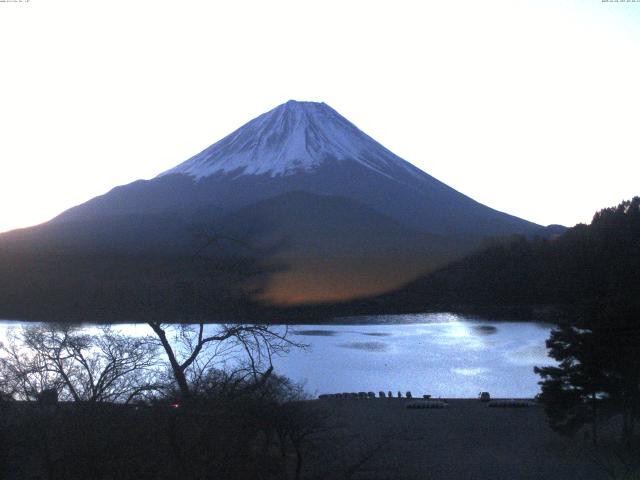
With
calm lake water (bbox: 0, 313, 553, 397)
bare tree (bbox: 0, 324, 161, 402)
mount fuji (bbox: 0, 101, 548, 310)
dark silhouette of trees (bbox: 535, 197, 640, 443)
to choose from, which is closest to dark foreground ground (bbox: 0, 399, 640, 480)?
bare tree (bbox: 0, 324, 161, 402)

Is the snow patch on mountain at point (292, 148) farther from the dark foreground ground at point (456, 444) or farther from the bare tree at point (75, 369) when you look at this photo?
the bare tree at point (75, 369)

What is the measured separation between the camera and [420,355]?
56.1ft

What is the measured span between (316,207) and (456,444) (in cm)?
2430

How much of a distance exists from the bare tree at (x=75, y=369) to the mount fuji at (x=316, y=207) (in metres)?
3.58

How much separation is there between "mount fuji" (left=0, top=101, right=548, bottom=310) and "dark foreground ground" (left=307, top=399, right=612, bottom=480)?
132 inches

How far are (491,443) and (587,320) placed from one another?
1965 millimetres

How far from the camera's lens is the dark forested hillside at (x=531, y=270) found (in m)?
21.9

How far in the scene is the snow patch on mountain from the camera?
→ 147 ft

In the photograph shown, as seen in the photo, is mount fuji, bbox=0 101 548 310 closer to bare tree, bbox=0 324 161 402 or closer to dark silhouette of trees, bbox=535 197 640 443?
bare tree, bbox=0 324 161 402

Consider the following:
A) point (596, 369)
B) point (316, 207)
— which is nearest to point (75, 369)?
point (596, 369)

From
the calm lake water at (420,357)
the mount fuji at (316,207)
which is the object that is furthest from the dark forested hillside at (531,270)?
the calm lake water at (420,357)

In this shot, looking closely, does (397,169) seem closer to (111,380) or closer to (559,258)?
(559,258)

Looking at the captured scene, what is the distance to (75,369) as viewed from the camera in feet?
16.1

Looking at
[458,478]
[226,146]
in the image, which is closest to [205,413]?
[458,478]
